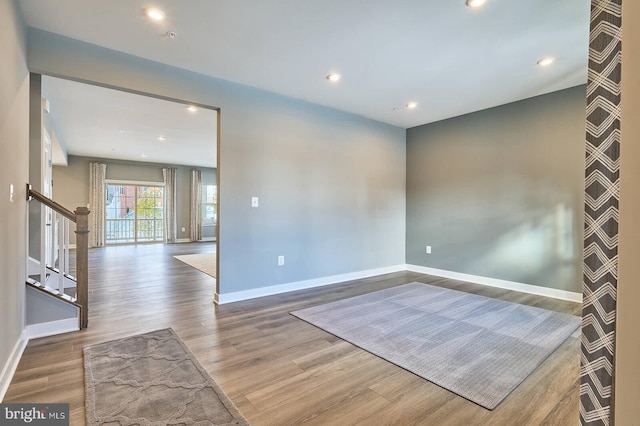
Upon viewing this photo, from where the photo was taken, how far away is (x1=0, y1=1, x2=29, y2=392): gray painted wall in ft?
5.56

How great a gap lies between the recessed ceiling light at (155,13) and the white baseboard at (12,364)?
2.47 meters

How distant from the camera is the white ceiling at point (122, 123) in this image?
12.6 feet

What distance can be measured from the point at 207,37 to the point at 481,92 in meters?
3.17

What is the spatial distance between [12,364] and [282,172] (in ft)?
9.31

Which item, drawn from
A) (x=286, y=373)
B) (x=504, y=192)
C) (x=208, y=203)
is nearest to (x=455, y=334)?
(x=286, y=373)

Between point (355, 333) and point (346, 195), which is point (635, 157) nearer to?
point (355, 333)

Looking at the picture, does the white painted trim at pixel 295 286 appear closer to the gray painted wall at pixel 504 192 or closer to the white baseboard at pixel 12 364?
the gray painted wall at pixel 504 192

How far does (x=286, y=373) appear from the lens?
192 centimetres

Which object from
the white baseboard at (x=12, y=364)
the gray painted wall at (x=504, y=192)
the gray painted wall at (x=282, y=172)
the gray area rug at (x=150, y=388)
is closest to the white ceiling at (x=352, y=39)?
the gray painted wall at (x=282, y=172)

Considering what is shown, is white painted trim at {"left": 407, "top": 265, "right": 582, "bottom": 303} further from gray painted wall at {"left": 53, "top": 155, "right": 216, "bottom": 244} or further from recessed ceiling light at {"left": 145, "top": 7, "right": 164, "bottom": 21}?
gray painted wall at {"left": 53, "top": 155, "right": 216, "bottom": 244}

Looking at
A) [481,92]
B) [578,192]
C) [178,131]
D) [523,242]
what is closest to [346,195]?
[481,92]

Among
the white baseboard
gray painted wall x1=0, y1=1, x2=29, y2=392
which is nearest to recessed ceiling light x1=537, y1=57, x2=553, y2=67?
gray painted wall x1=0, y1=1, x2=29, y2=392

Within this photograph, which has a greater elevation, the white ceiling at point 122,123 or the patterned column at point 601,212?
the white ceiling at point 122,123

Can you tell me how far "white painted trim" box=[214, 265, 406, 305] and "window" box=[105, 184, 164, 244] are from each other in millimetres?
7341
